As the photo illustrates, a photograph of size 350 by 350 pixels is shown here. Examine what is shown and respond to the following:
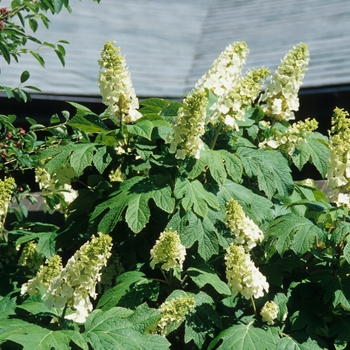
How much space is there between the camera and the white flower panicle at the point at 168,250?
2.79m

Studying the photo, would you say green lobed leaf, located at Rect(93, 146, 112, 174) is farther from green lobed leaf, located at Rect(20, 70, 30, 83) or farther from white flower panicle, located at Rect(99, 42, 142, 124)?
green lobed leaf, located at Rect(20, 70, 30, 83)

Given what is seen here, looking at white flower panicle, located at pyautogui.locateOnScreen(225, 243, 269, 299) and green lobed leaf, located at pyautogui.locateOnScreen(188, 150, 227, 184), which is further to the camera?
green lobed leaf, located at pyautogui.locateOnScreen(188, 150, 227, 184)

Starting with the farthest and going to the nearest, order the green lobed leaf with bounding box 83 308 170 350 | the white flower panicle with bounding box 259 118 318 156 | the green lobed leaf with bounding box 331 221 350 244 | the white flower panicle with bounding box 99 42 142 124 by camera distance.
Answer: the white flower panicle with bounding box 259 118 318 156, the white flower panicle with bounding box 99 42 142 124, the green lobed leaf with bounding box 331 221 350 244, the green lobed leaf with bounding box 83 308 170 350

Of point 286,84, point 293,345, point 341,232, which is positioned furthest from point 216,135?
point 293,345

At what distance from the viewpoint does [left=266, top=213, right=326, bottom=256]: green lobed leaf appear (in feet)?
9.63

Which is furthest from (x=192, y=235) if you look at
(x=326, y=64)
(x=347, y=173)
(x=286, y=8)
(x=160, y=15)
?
(x=160, y=15)

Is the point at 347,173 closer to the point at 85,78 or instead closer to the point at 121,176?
the point at 121,176

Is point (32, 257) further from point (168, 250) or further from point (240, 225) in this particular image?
point (240, 225)

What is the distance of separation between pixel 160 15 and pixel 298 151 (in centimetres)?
482

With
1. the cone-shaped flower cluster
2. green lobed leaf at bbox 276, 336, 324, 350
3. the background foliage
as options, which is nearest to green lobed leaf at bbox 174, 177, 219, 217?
the background foliage

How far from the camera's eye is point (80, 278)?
2.56 m

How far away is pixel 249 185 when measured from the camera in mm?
3449

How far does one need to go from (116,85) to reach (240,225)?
2.59ft

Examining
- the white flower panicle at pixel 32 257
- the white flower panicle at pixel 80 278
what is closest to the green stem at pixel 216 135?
the white flower panicle at pixel 80 278
